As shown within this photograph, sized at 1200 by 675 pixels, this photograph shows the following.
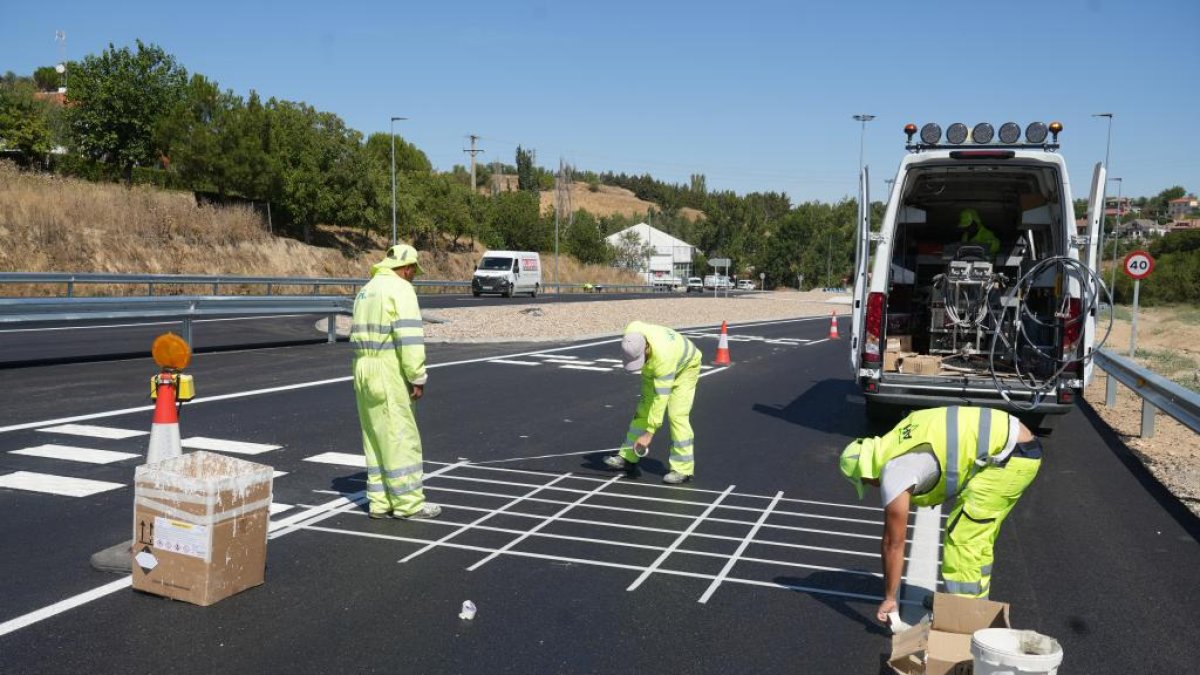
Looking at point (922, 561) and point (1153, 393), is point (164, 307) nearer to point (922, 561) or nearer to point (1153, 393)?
point (922, 561)

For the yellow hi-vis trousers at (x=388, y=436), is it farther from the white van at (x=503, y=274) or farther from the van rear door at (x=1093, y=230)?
the white van at (x=503, y=274)

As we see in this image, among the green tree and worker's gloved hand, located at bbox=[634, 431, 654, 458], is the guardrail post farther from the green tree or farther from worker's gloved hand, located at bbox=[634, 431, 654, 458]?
the green tree

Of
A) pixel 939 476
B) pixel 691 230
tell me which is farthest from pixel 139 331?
pixel 691 230

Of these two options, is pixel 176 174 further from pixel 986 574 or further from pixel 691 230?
pixel 691 230

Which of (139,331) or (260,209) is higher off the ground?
(260,209)

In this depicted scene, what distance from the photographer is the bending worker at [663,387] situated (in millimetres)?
7355

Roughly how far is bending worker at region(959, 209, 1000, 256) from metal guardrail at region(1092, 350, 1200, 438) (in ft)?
6.26

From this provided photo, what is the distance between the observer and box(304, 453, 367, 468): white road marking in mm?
7910

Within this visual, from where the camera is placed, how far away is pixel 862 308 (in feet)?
31.3

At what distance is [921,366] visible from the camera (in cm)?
983

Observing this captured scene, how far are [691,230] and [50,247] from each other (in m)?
100

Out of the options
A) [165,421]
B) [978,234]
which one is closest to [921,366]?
[978,234]

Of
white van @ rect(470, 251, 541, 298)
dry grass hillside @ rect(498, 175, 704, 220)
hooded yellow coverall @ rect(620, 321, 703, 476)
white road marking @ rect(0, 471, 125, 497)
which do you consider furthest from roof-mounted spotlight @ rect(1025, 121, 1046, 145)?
dry grass hillside @ rect(498, 175, 704, 220)

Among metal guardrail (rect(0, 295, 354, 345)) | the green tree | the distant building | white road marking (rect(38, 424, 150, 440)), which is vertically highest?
the distant building
